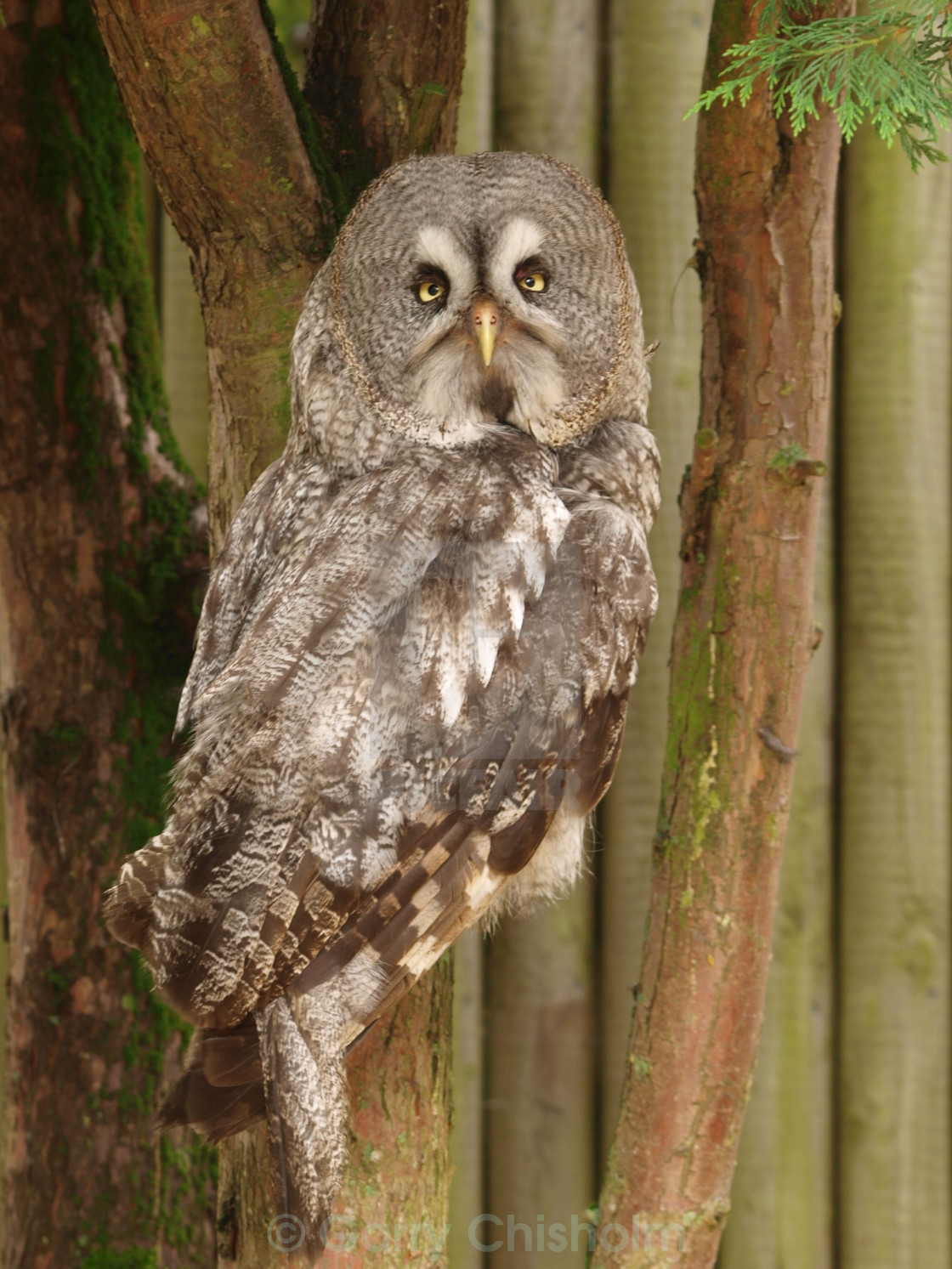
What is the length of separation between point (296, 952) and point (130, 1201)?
1.17m

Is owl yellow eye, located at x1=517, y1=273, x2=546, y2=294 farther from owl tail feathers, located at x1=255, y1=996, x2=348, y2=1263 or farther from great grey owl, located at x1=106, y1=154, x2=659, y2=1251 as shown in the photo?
owl tail feathers, located at x1=255, y1=996, x2=348, y2=1263

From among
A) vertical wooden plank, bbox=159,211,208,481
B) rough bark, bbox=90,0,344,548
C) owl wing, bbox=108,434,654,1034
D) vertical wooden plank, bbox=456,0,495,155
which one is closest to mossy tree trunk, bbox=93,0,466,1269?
rough bark, bbox=90,0,344,548

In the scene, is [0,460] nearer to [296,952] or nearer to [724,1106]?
[296,952]

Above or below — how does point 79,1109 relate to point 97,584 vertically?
below

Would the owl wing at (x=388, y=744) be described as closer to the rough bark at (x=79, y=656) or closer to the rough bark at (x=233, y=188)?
the rough bark at (x=233, y=188)

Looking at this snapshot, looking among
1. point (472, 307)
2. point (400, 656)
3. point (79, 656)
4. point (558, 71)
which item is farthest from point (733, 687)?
point (558, 71)

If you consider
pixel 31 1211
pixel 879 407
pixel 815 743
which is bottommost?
pixel 31 1211

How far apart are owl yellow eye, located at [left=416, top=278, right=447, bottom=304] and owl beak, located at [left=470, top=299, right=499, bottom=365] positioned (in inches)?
3.0

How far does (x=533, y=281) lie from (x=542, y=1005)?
1.64 meters

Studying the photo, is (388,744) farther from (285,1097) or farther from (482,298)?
(482,298)

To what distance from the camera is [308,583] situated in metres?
1.67

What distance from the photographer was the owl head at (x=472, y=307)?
171 centimetres


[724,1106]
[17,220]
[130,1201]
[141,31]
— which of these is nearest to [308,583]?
[141,31]

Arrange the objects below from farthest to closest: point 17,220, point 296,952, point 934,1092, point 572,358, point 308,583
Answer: point 934,1092 < point 17,220 < point 572,358 < point 308,583 < point 296,952
